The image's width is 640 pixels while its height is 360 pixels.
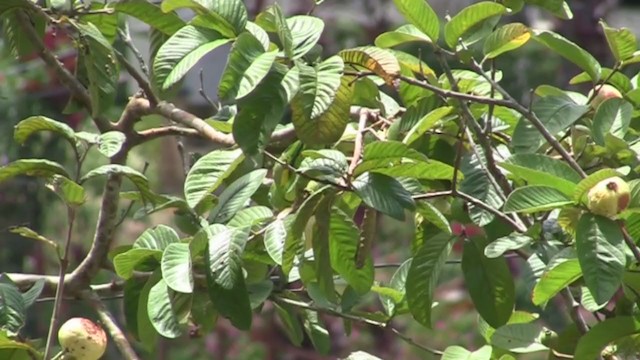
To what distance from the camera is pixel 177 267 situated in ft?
3.64

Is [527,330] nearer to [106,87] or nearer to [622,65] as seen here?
[622,65]

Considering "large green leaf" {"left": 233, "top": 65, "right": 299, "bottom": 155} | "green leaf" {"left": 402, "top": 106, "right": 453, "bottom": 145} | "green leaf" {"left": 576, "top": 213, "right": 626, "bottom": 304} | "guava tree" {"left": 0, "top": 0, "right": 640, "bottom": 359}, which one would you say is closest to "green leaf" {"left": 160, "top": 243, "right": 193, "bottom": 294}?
"guava tree" {"left": 0, "top": 0, "right": 640, "bottom": 359}

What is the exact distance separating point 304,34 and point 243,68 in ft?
0.28

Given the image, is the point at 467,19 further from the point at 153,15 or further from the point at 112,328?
the point at 112,328

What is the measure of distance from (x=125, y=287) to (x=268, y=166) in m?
0.23

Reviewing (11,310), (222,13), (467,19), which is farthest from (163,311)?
(467,19)

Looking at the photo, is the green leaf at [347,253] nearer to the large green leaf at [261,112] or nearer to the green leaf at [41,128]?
the large green leaf at [261,112]

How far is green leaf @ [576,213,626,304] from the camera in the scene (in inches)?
39.5

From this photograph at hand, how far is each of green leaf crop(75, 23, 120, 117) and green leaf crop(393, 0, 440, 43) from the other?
35cm

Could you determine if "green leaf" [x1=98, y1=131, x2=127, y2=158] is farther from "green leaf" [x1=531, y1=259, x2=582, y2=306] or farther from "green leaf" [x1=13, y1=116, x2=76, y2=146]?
"green leaf" [x1=531, y1=259, x2=582, y2=306]

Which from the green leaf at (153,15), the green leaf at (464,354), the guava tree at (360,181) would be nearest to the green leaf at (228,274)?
the guava tree at (360,181)

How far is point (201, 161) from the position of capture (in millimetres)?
1205

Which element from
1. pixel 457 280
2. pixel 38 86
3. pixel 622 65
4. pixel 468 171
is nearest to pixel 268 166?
pixel 468 171

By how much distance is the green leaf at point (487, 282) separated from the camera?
1.23 metres
